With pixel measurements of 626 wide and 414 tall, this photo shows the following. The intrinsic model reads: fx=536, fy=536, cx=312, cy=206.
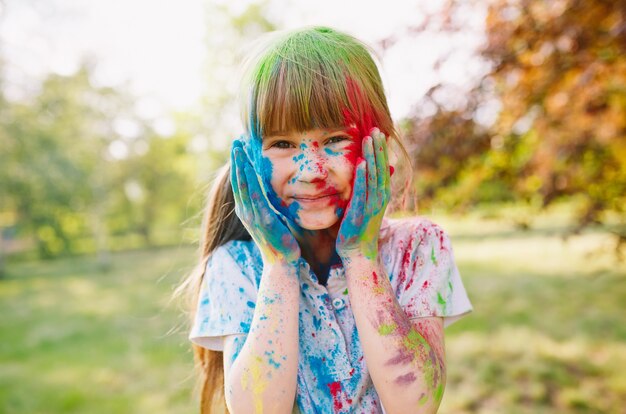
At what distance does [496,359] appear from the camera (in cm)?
529

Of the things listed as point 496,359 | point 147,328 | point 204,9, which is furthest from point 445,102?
point 204,9

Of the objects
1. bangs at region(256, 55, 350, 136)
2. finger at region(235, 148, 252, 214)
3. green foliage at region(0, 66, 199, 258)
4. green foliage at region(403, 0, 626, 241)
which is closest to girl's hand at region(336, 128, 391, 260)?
bangs at region(256, 55, 350, 136)

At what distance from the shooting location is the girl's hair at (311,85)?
1394 mm

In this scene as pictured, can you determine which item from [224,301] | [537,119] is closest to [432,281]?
[224,301]

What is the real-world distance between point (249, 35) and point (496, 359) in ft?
57.5

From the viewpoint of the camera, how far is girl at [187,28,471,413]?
1381 millimetres

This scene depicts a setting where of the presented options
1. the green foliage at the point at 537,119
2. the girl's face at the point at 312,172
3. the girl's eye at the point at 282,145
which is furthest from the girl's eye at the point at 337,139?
the green foliage at the point at 537,119

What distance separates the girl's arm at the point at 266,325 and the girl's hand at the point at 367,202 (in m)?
0.15

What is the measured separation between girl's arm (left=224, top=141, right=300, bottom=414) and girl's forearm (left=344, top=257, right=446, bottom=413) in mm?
170

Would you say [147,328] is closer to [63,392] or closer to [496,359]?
[63,392]

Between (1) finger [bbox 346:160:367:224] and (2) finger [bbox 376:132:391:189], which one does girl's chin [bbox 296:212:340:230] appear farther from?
(2) finger [bbox 376:132:391:189]

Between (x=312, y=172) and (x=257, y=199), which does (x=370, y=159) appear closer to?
(x=312, y=172)

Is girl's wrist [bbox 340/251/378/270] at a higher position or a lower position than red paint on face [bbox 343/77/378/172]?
lower

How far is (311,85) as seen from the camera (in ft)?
4.55
